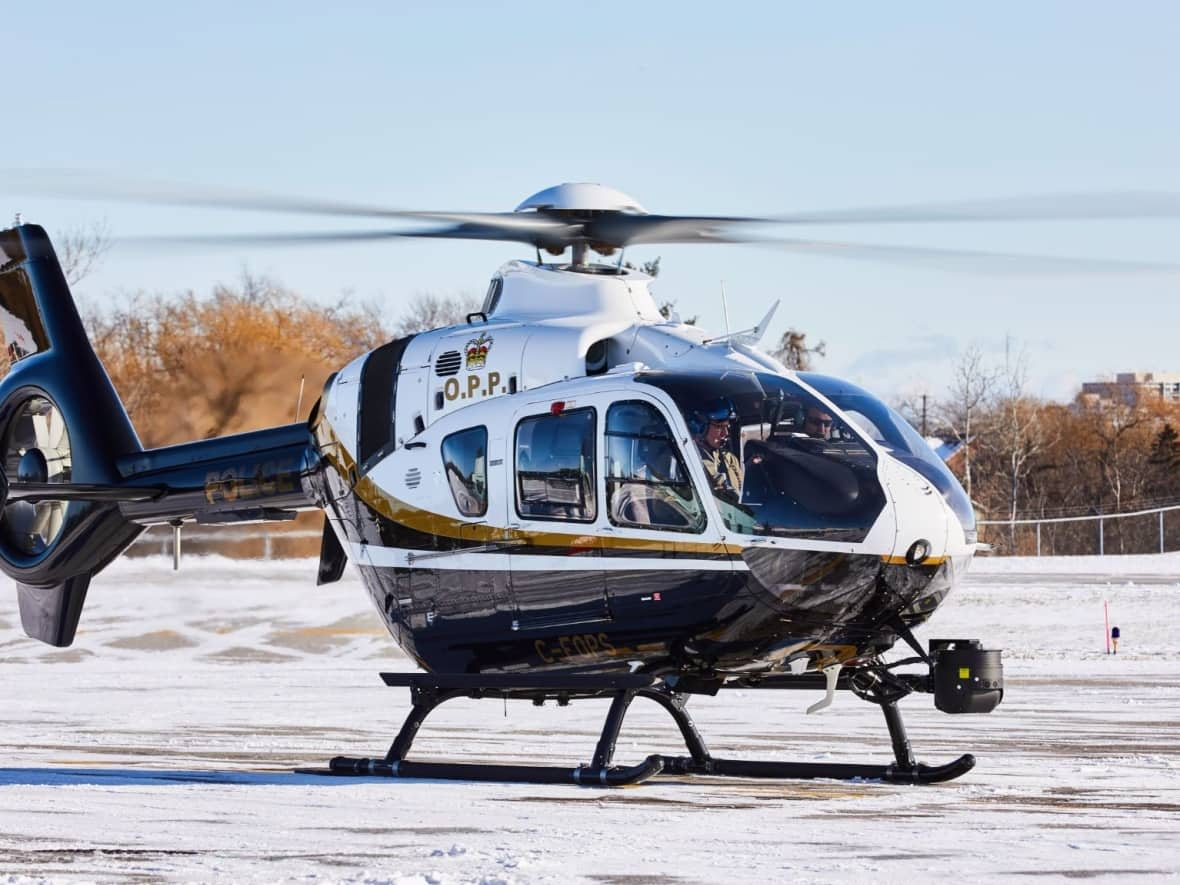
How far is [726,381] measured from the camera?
1004cm

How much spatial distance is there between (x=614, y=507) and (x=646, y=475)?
32 centimetres

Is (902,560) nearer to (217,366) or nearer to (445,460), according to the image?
(445,460)

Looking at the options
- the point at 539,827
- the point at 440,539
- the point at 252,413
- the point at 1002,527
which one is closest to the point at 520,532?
the point at 440,539

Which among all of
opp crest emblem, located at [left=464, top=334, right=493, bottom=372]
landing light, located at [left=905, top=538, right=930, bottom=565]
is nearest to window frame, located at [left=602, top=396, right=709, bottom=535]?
landing light, located at [left=905, top=538, right=930, bottom=565]

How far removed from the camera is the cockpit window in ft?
32.5

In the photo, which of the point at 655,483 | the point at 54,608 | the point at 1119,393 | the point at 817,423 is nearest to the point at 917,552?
the point at 817,423

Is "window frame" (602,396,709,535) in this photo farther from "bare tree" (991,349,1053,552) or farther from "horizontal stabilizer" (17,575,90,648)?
"bare tree" (991,349,1053,552)

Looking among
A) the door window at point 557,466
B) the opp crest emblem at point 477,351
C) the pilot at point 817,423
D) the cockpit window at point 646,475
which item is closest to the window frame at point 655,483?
the cockpit window at point 646,475

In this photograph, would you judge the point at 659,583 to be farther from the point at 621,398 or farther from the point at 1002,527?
the point at 1002,527

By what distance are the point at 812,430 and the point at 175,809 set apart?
14.2 ft

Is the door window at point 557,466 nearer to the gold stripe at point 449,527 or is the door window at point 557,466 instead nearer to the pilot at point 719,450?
the gold stripe at point 449,527

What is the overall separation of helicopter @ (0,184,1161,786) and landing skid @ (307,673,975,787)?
2 centimetres

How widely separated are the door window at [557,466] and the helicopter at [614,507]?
16 millimetres

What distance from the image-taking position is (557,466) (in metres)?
10.5
